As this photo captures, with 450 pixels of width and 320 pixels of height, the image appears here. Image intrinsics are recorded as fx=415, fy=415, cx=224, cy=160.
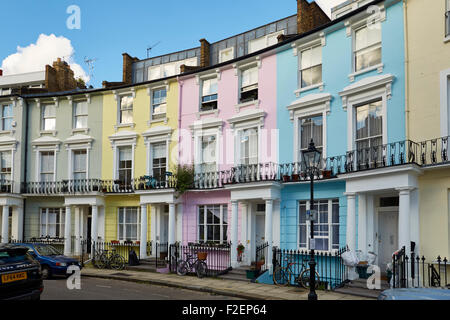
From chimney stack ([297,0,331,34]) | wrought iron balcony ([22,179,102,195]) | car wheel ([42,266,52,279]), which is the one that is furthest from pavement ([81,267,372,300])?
chimney stack ([297,0,331,34])

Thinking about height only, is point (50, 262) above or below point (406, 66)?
below

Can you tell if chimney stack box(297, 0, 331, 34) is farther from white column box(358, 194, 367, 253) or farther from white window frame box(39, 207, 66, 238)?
white window frame box(39, 207, 66, 238)

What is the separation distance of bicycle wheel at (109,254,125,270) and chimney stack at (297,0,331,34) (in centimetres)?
1269

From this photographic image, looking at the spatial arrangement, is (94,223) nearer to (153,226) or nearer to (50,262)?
(153,226)

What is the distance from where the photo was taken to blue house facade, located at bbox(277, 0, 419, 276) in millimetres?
13398

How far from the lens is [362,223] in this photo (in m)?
13.9

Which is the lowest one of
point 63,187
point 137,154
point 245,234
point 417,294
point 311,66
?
point 245,234

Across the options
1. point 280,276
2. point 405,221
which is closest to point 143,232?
point 280,276

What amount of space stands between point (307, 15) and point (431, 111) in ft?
23.7

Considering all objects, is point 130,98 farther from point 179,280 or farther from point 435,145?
point 435,145

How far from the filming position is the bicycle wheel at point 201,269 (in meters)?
16.4

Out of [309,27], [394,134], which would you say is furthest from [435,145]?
[309,27]

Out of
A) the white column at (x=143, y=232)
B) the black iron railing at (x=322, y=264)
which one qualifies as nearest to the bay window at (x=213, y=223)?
the white column at (x=143, y=232)

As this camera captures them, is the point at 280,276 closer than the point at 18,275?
No
